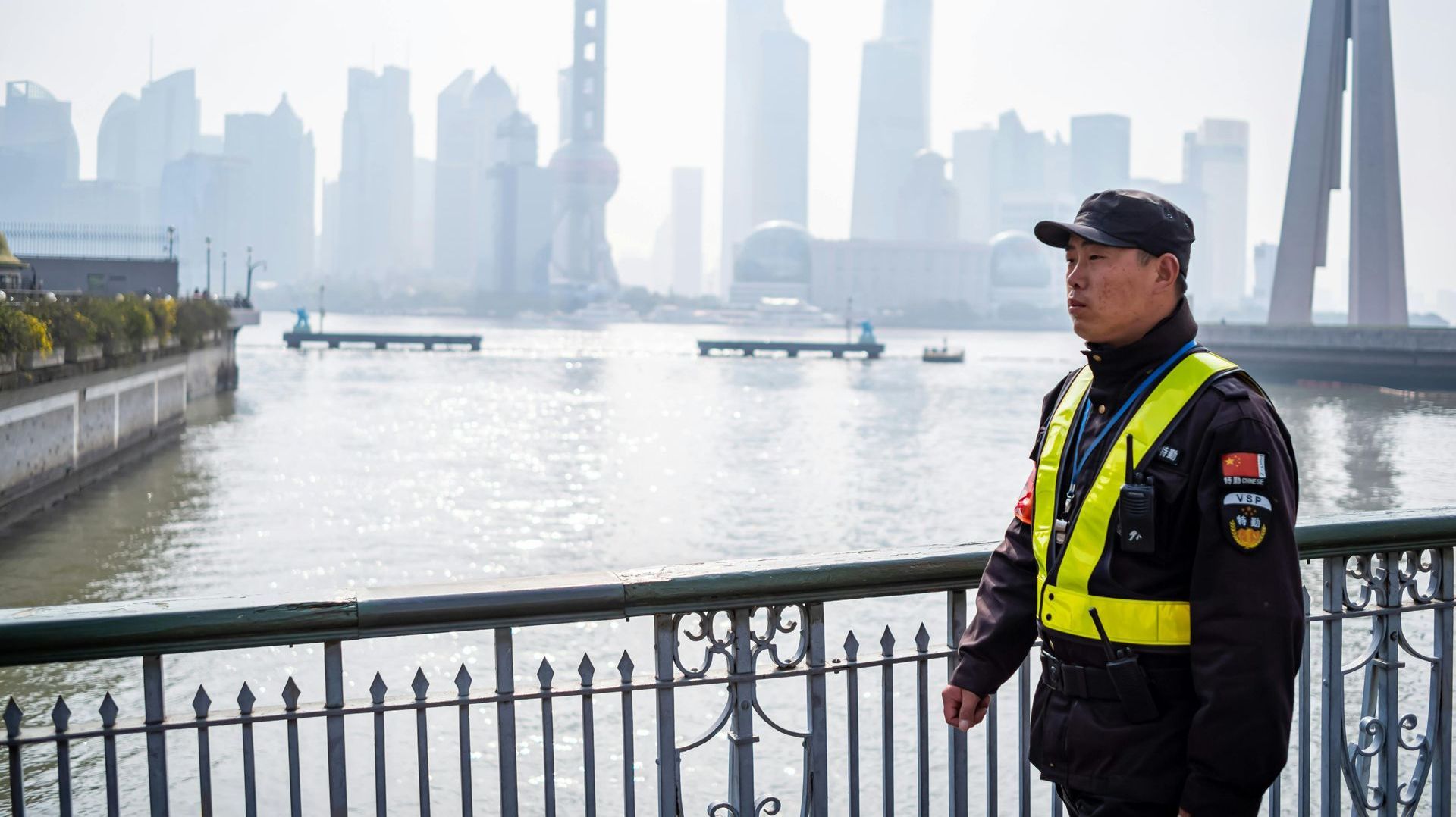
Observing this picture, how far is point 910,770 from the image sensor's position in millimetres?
10609

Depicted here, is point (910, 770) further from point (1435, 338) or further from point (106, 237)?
point (106, 237)

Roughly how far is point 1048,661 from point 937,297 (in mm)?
188447

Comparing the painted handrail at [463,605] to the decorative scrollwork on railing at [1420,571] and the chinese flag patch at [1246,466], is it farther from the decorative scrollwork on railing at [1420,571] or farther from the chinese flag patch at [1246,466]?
the decorative scrollwork on railing at [1420,571]

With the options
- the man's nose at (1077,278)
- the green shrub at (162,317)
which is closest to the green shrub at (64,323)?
the green shrub at (162,317)

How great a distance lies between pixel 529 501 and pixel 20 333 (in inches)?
361

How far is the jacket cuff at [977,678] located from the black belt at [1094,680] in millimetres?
147

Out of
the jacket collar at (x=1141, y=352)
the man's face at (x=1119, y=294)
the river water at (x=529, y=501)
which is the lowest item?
the river water at (x=529, y=501)

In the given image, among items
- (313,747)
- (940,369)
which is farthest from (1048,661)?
(940,369)

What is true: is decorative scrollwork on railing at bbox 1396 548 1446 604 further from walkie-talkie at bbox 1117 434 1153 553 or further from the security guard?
walkie-talkie at bbox 1117 434 1153 553

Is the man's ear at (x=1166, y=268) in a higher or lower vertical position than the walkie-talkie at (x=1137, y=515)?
higher

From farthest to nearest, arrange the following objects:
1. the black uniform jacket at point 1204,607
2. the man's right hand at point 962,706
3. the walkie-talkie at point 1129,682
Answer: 1. the man's right hand at point 962,706
2. the walkie-talkie at point 1129,682
3. the black uniform jacket at point 1204,607

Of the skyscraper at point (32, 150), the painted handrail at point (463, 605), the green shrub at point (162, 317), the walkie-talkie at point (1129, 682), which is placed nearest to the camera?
the walkie-talkie at point (1129, 682)

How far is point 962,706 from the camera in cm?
252

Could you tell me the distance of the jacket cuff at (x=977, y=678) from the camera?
251 cm
